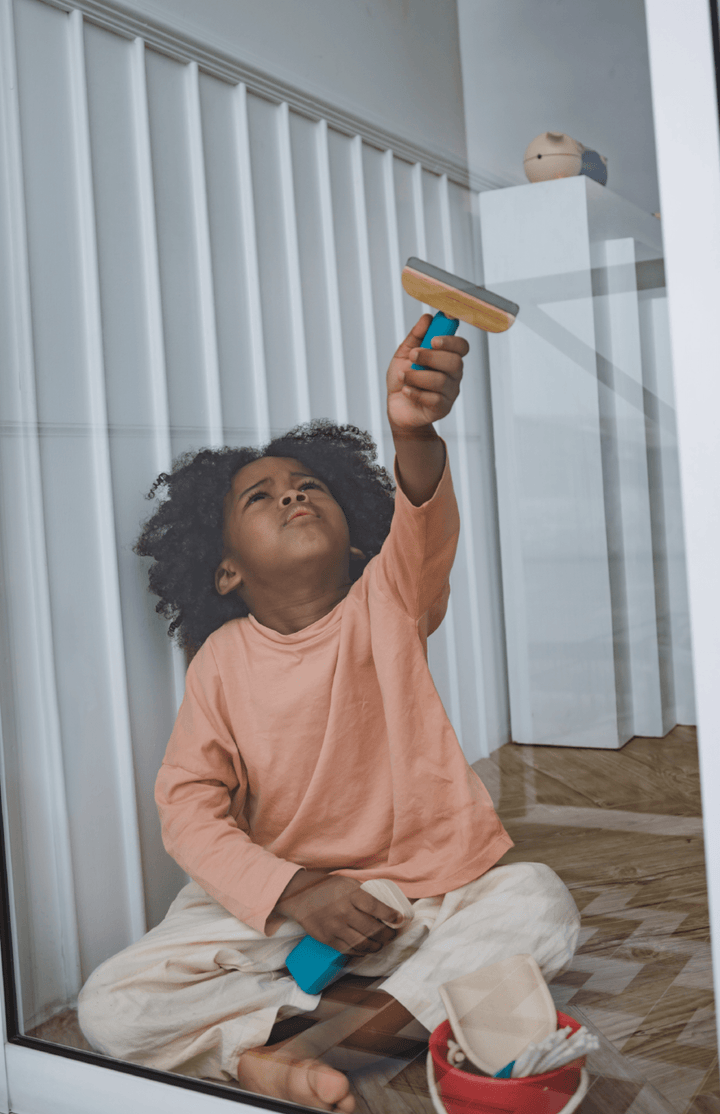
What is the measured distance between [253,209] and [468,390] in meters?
0.41

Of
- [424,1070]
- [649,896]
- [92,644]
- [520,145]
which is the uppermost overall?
[520,145]

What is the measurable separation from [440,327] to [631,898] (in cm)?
63

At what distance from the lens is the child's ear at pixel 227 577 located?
1.15 metres

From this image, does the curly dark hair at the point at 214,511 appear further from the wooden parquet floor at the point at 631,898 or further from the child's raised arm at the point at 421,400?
the wooden parquet floor at the point at 631,898

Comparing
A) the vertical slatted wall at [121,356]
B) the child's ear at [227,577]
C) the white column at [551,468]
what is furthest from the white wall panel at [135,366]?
the white column at [551,468]

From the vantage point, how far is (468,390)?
3.12 ft

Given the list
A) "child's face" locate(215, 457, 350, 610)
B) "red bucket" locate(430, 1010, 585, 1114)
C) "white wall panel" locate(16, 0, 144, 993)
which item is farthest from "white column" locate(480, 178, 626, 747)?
"white wall panel" locate(16, 0, 144, 993)

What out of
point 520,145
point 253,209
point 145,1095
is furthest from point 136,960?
point 520,145

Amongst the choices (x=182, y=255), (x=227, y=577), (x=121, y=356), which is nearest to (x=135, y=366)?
(x=121, y=356)

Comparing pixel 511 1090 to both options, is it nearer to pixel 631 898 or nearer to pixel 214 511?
pixel 631 898

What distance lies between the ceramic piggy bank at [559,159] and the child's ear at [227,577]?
0.58 metres

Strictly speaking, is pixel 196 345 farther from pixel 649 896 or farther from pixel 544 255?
pixel 649 896

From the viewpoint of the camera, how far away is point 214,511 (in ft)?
3.82

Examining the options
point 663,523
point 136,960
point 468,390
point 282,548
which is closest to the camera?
point 663,523
